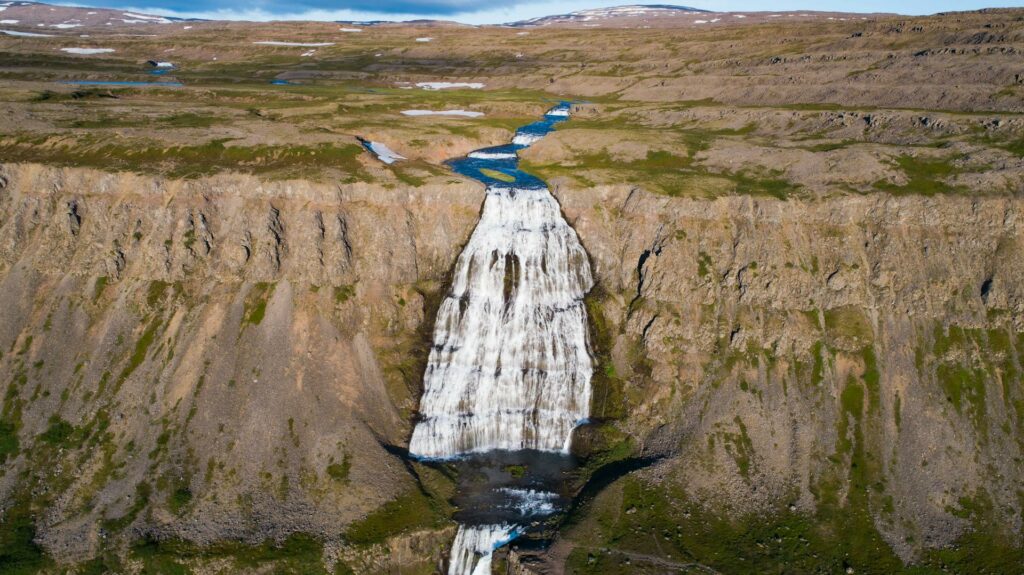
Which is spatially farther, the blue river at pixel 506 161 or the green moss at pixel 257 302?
the blue river at pixel 506 161

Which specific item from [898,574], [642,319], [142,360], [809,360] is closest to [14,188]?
[142,360]

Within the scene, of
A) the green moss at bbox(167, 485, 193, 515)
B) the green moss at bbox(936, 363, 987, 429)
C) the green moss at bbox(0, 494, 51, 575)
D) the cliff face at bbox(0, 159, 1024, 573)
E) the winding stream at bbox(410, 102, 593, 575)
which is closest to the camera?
the green moss at bbox(0, 494, 51, 575)

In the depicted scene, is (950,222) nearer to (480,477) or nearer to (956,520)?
(956,520)

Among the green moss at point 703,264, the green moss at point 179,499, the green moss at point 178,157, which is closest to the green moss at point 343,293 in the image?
the green moss at point 178,157

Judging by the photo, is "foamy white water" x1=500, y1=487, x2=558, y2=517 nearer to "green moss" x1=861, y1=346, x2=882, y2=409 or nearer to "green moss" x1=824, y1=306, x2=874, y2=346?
"green moss" x1=861, y1=346, x2=882, y2=409

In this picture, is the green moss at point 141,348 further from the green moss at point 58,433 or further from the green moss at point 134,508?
the green moss at point 134,508

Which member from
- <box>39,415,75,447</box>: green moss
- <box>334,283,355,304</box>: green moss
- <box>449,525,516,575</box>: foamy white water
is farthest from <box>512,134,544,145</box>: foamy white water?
<box>39,415,75,447</box>: green moss

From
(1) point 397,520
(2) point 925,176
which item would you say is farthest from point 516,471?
(2) point 925,176
